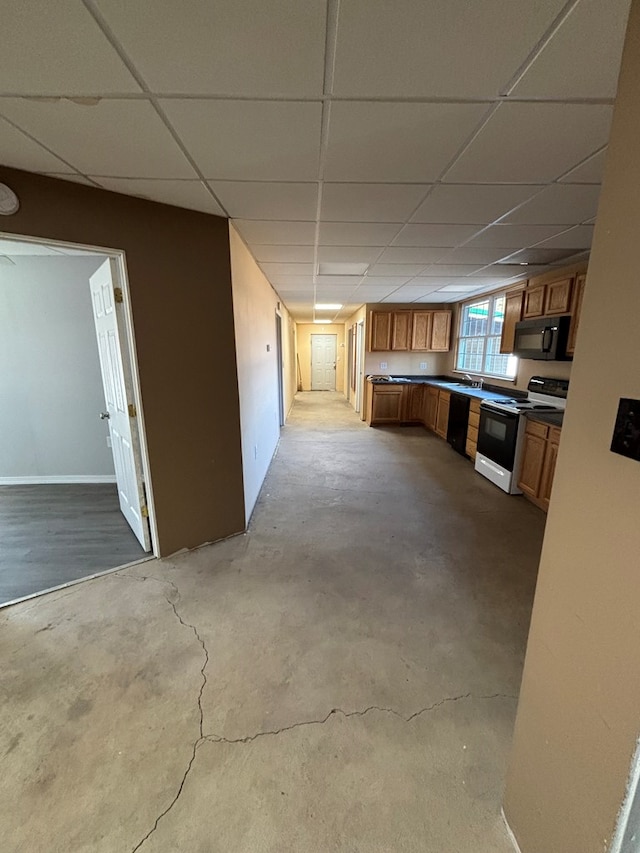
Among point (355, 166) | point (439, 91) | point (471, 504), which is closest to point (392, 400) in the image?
point (471, 504)

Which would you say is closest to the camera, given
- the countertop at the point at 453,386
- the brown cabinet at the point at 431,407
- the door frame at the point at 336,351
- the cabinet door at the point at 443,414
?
the countertop at the point at 453,386

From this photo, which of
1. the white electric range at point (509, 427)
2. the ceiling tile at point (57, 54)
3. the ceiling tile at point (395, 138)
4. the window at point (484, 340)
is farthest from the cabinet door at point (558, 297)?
the ceiling tile at point (57, 54)

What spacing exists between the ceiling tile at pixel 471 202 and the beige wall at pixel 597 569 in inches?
54.3

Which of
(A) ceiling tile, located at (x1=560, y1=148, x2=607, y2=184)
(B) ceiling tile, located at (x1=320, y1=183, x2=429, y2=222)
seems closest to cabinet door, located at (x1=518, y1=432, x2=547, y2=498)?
(A) ceiling tile, located at (x1=560, y1=148, x2=607, y2=184)

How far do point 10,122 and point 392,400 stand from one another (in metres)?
5.87

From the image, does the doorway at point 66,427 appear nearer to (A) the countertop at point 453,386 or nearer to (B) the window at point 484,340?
(A) the countertop at point 453,386

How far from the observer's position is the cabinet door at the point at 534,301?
150 inches

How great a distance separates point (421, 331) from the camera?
6445 mm

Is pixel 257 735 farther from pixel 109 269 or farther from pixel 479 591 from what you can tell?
pixel 109 269

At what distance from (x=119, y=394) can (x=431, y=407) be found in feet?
16.7

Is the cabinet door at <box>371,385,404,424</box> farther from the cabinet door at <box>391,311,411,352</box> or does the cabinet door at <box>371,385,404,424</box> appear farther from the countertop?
the cabinet door at <box>391,311,411,352</box>

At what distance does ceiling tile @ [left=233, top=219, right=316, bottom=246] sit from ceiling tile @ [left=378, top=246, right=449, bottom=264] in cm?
78

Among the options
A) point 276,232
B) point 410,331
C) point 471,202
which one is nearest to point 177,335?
point 276,232

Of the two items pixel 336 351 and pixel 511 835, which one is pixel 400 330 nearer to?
pixel 336 351
